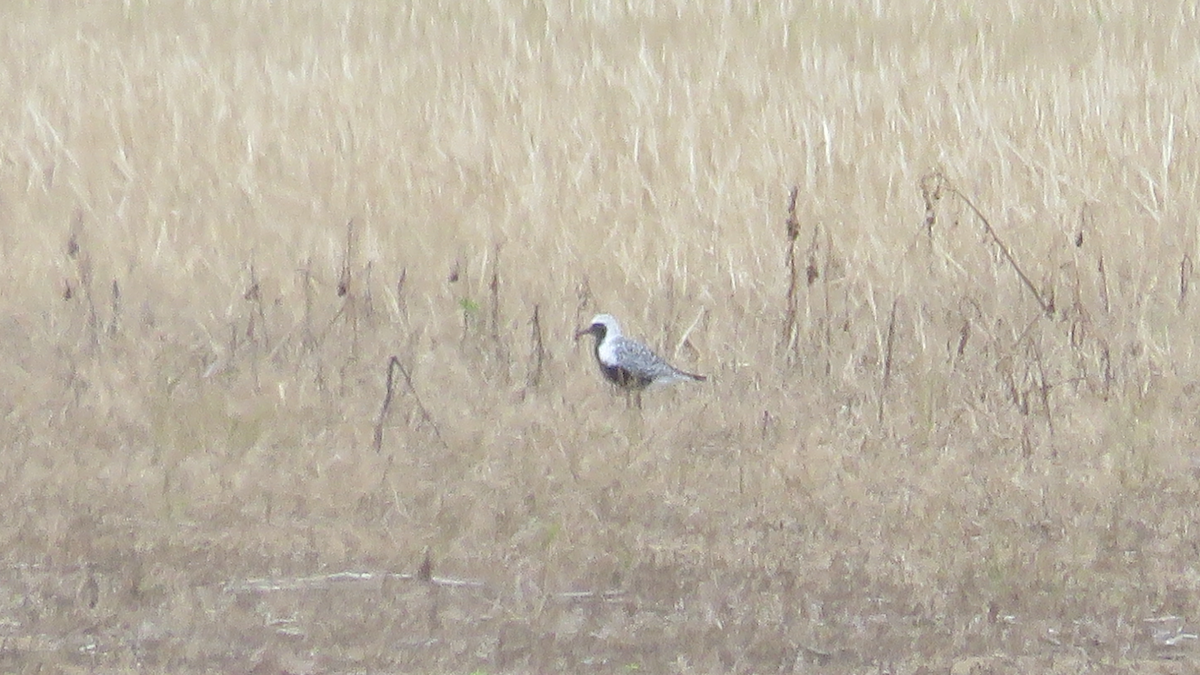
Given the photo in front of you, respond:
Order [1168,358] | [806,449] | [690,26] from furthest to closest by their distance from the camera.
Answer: [690,26]
[1168,358]
[806,449]

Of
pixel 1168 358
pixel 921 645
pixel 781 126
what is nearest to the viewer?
pixel 921 645

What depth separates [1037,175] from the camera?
26.9 ft

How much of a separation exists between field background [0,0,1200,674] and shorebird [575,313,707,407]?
0.08 meters

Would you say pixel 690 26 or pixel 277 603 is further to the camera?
pixel 690 26

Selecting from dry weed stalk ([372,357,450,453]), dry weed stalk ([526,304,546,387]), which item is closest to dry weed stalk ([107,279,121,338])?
dry weed stalk ([372,357,450,453])

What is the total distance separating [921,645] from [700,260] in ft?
11.1

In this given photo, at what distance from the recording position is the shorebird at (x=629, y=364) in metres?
6.28

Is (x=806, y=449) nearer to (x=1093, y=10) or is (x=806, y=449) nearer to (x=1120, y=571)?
(x=1120, y=571)

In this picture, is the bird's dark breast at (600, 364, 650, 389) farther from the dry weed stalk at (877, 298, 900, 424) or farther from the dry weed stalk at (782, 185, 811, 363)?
the dry weed stalk at (877, 298, 900, 424)

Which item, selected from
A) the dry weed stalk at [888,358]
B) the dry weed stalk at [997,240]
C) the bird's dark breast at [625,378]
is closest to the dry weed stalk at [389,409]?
the bird's dark breast at [625,378]

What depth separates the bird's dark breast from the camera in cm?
626

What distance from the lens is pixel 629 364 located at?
6.28m

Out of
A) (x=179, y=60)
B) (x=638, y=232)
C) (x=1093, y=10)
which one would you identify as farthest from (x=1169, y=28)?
(x=179, y=60)

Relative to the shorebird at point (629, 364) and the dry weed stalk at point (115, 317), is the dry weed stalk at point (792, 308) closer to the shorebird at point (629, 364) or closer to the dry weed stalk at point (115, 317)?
the shorebird at point (629, 364)
